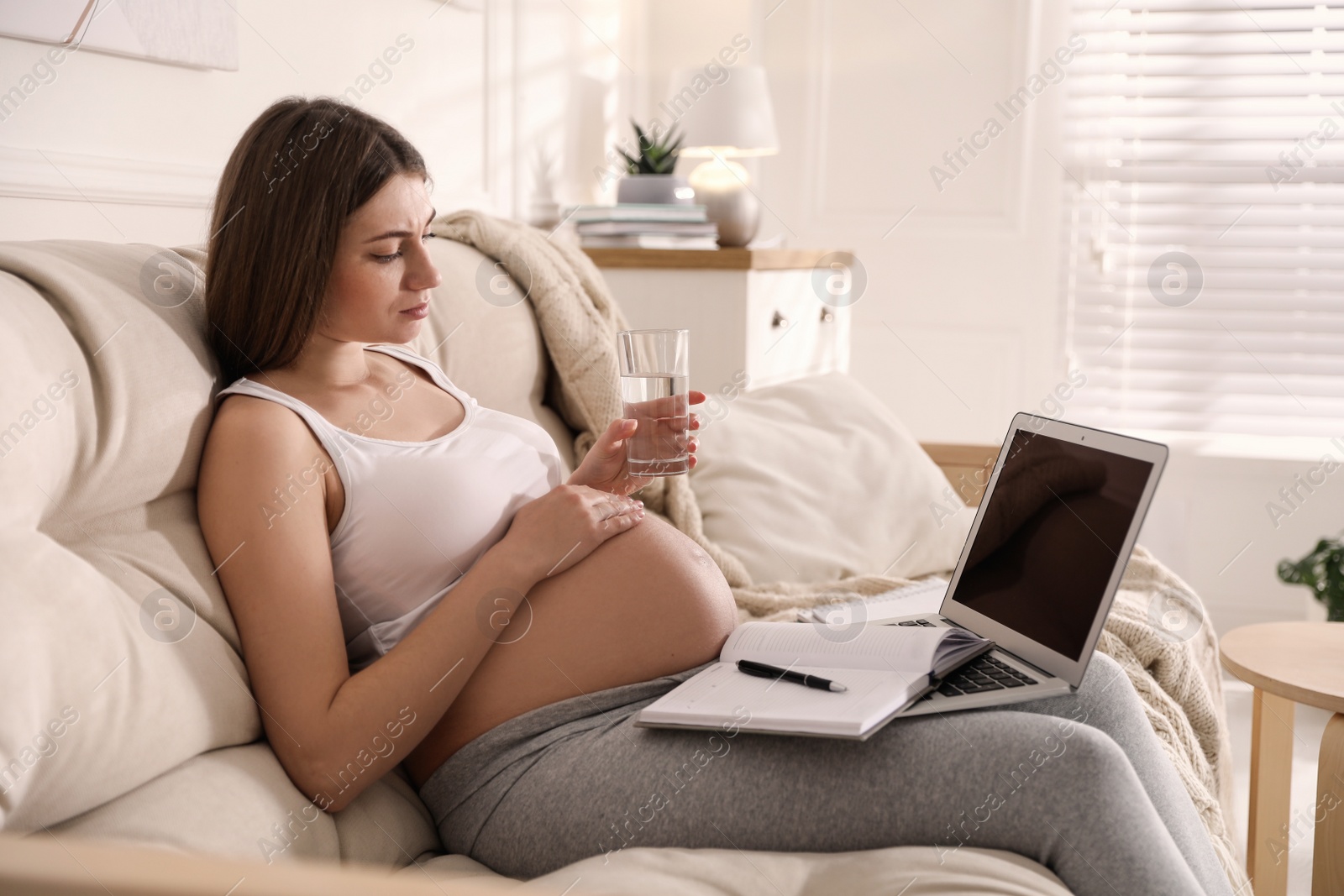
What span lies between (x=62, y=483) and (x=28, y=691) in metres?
0.19

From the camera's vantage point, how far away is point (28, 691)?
77 cm

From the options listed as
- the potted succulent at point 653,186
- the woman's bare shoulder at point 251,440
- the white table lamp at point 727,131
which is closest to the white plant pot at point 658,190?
the potted succulent at point 653,186

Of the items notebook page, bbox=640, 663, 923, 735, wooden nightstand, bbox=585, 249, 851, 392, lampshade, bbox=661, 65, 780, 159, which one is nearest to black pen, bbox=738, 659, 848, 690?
notebook page, bbox=640, 663, 923, 735

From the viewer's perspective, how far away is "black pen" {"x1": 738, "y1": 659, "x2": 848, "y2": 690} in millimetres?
1019

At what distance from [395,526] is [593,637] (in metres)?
0.23

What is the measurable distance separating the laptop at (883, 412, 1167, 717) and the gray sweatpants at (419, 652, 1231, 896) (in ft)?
0.17

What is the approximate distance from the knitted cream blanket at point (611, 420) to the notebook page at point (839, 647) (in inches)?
16.9

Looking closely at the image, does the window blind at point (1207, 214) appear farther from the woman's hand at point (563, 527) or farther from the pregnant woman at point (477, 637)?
the woman's hand at point (563, 527)

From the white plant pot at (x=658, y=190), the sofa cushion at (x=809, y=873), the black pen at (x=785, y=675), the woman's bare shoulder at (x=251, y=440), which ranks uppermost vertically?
the white plant pot at (x=658, y=190)

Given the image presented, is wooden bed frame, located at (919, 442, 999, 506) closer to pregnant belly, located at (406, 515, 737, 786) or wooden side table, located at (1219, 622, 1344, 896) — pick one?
wooden side table, located at (1219, 622, 1344, 896)

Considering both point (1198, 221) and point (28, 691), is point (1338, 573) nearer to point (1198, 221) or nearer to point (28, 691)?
point (1198, 221)

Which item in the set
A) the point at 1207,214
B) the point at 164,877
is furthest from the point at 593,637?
the point at 1207,214

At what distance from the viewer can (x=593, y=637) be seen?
110 cm

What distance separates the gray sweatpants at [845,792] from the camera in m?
0.90
